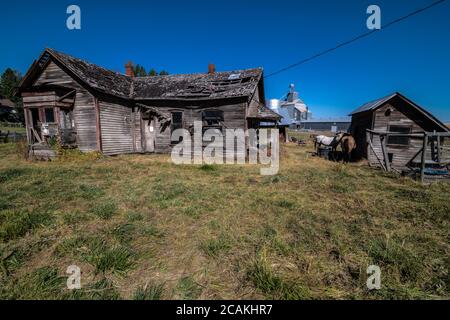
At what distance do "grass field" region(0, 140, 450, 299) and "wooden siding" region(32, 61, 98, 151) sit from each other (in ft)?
20.4

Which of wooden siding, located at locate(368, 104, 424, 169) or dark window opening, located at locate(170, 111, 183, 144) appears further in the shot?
dark window opening, located at locate(170, 111, 183, 144)

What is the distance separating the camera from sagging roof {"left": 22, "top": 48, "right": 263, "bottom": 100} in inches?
501

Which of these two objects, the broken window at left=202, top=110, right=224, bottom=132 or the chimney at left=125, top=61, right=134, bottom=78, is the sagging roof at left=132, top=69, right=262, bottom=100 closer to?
the broken window at left=202, top=110, right=224, bottom=132

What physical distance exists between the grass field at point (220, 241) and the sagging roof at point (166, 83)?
8.40m

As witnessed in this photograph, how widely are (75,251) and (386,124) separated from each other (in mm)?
15862

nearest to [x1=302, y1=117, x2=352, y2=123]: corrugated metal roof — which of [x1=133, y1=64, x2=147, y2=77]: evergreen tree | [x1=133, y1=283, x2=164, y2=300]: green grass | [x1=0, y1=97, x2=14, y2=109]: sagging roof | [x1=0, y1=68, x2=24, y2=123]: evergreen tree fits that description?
[x1=133, y1=64, x2=147, y2=77]: evergreen tree

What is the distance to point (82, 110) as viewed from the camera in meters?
12.6

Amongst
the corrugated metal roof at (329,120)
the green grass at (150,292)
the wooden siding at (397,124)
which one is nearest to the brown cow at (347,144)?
the wooden siding at (397,124)

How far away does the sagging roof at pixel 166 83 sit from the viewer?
1273 centimetres

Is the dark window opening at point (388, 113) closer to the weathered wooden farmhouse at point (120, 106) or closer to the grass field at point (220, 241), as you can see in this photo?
the weathered wooden farmhouse at point (120, 106)

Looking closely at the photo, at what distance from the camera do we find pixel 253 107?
15539 mm

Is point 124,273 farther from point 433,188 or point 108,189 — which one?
point 433,188

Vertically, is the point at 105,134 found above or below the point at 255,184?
above

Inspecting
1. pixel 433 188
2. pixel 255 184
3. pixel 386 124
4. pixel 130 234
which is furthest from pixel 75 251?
pixel 386 124
